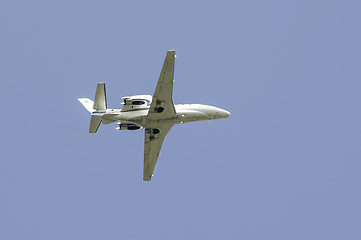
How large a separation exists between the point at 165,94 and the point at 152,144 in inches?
362

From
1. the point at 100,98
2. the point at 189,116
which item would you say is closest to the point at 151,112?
the point at 189,116

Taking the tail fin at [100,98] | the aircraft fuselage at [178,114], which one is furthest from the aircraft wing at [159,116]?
the tail fin at [100,98]

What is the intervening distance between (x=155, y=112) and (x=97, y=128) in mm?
7368

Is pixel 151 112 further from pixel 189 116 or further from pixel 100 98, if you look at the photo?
pixel 100 98

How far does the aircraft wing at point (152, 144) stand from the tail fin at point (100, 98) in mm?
6194

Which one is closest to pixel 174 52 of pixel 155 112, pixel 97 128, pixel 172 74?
pixel 172 74

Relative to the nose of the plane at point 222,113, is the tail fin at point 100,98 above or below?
above

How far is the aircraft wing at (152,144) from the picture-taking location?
293 feet

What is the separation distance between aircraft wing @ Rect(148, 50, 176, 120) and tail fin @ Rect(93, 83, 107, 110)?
5.63 meters

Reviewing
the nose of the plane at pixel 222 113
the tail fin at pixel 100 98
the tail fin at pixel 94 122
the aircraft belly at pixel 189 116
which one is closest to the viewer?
the tail fin at pixel 100 98

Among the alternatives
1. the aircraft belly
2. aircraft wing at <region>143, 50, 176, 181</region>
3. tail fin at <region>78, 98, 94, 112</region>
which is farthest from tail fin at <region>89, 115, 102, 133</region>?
the aircraft belly

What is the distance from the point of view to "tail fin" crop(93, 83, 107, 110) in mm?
86625

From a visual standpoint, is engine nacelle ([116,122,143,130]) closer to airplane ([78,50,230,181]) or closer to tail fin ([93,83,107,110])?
airplane ([78,50,230,181])

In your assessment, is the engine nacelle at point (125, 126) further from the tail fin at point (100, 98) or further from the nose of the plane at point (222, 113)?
the nose of the plane at point (222, 113)
